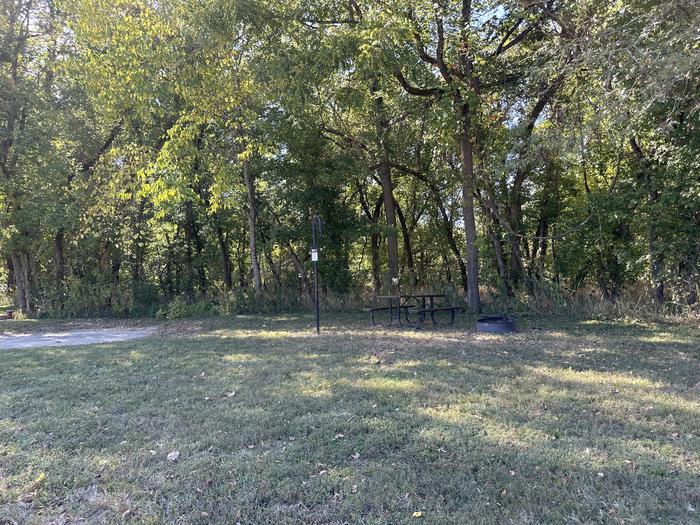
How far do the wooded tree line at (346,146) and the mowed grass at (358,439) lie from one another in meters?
2.29

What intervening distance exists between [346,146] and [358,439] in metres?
10.3

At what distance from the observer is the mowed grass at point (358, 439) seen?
95.3 inches

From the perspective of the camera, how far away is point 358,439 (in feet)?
10.6

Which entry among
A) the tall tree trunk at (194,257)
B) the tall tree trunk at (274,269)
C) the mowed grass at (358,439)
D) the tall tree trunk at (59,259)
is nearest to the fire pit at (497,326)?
the mowed grass at (358,439)

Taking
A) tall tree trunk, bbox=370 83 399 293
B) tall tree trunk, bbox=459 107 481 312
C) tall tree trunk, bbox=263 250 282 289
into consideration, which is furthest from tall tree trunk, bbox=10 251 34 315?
tall tree trunk, bbox=459 107 481 312

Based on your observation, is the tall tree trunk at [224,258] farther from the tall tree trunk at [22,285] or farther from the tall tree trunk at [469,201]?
the tall tree trunk at [469,201]

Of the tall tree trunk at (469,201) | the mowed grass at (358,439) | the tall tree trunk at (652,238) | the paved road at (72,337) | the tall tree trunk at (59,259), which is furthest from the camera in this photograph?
the tall tree trunk at (59,259)

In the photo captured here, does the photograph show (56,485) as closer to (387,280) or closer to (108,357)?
(108,357)

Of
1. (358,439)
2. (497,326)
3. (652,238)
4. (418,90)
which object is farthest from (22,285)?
(652,238)

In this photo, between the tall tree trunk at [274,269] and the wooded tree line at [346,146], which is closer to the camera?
the wooded tree line at [346,146]

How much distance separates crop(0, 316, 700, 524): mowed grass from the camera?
242 centimetres

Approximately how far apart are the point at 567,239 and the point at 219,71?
896 centimetres

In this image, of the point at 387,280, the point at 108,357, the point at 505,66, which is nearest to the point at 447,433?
the point at 108,357

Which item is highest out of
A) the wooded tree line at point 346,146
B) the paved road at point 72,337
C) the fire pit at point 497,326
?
the wooded tree line at point 346,146
